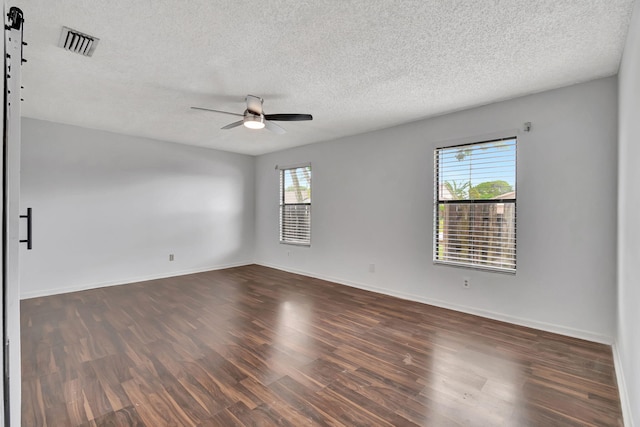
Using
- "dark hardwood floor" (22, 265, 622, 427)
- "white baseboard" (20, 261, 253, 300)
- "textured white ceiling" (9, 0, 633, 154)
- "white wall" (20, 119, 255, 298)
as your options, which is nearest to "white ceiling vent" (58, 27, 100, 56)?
"textured white ceiling" (9, 0, 633, 154)

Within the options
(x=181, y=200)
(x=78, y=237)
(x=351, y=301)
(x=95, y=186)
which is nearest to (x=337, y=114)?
(x=351, y=301)

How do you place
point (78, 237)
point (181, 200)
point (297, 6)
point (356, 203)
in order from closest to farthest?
point (297, 6) → point (78, 237) → point (356, 203) → point (181, 200)

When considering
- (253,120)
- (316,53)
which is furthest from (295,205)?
(316,53)

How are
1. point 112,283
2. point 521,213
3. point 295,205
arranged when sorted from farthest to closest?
point 295,205
point 112,283
point 521,213

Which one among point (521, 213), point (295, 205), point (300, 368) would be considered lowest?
point (300, 368)

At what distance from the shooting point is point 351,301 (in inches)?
167

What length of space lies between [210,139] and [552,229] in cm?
515

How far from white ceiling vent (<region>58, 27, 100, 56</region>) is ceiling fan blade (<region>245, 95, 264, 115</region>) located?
4.47ft

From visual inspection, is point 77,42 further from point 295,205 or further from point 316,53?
point 295,205

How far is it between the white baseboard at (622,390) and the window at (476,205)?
1.09m

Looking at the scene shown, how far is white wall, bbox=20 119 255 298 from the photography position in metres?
4.41

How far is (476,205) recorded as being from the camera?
3.69 meters

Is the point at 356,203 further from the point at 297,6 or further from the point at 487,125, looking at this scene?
the point at 297,6

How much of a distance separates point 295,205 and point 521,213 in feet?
12.9
